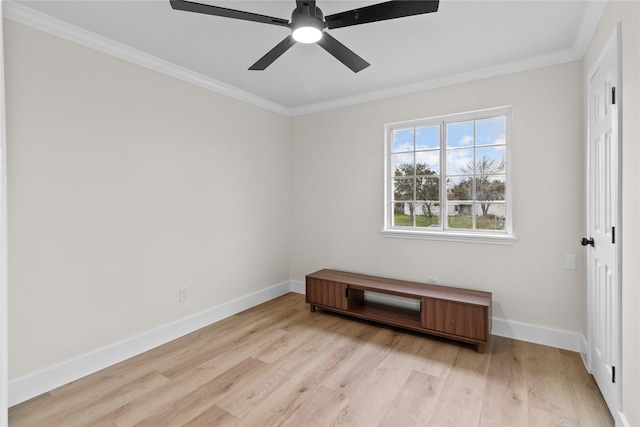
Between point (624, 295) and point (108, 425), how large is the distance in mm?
2873

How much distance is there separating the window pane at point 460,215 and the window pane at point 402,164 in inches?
23.0

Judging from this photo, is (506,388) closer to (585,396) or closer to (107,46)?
(585,396)

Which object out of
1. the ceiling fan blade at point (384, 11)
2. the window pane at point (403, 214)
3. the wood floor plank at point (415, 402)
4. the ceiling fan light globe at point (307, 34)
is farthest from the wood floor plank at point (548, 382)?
the ceiling fan light globe at point (307, 34)

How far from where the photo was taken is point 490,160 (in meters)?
3.06

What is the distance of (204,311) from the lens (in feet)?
10.5

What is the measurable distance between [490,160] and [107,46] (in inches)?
135

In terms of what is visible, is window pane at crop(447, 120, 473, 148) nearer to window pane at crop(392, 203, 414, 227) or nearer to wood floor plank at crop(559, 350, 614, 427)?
window pane at crop(392, 203, 414, 227)

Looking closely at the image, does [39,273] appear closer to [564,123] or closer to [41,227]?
[41,227]

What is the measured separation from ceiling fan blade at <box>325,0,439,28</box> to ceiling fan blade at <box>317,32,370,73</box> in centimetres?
10

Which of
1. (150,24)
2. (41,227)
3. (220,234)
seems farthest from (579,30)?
(41,227)

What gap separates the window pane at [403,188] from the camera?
11.5ft

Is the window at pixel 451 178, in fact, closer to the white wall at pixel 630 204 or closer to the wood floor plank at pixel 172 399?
the white wall at pixel 630 204

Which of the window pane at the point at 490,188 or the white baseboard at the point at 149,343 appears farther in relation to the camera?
the window pane at the point at 490,188

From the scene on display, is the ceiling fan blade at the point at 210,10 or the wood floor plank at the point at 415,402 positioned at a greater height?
the ceiling fan blade at the point at 210,10
